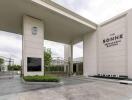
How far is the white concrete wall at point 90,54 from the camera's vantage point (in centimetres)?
2028

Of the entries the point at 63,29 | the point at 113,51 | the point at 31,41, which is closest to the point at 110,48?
the point at 113,51

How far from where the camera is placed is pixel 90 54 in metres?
21.2

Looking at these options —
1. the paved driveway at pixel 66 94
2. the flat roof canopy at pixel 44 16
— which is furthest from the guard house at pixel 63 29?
the paved driveway at pixel 66 94

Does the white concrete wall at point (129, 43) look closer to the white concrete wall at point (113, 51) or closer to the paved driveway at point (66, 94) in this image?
the white concrete wall at point (113, 51)

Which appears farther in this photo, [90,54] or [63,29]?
[90,54]

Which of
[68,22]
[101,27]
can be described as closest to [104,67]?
[101,27]

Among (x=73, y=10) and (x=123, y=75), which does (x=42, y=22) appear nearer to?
(x=73, y=10)

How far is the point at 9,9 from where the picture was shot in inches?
561

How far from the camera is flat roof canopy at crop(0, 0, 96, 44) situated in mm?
13586

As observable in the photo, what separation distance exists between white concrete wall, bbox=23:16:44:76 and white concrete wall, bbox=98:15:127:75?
9.25 m

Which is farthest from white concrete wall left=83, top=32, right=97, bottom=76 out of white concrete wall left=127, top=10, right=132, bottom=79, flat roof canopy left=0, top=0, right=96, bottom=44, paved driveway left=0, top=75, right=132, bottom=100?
paved driveway left=0, top=75, right=132, bottom=100

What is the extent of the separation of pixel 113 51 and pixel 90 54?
453 centimetres

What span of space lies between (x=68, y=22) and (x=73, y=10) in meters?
1.92

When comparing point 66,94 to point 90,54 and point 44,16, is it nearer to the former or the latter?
point 44,16
